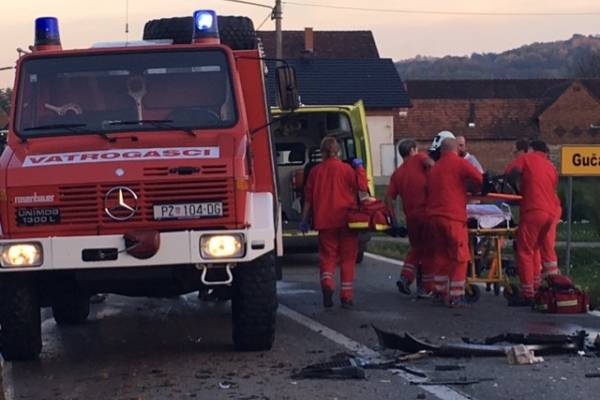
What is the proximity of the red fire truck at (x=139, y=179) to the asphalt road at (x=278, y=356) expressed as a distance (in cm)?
47

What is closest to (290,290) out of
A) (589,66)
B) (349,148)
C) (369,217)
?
(369,217)

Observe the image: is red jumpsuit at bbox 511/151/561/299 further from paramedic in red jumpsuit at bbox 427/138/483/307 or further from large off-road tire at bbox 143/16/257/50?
large off-road tire at bbox 143/16/257/50

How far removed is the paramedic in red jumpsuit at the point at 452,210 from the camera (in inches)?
478

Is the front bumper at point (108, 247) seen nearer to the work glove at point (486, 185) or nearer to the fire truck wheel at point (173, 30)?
the fire truck wheel at point (173, 30)

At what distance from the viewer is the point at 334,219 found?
12484 mm

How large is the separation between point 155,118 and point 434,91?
70093 mm

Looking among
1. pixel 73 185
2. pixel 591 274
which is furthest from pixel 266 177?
pixel 591 274

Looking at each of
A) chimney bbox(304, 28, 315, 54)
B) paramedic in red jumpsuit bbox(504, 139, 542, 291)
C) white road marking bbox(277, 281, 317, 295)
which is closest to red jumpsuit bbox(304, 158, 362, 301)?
paramedic in red jumpsuit bbox(504, 139, 542, 291)

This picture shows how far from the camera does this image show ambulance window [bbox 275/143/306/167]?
18.4 m

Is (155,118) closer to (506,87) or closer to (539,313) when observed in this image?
(539,313)

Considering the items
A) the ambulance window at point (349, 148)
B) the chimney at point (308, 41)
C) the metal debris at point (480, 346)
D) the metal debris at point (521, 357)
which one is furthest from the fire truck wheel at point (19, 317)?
the chimney at point (308, 41)

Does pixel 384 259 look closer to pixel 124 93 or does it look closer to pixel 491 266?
pixel 491 266

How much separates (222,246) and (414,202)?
4.61 metres

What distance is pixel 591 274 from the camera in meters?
16.9
